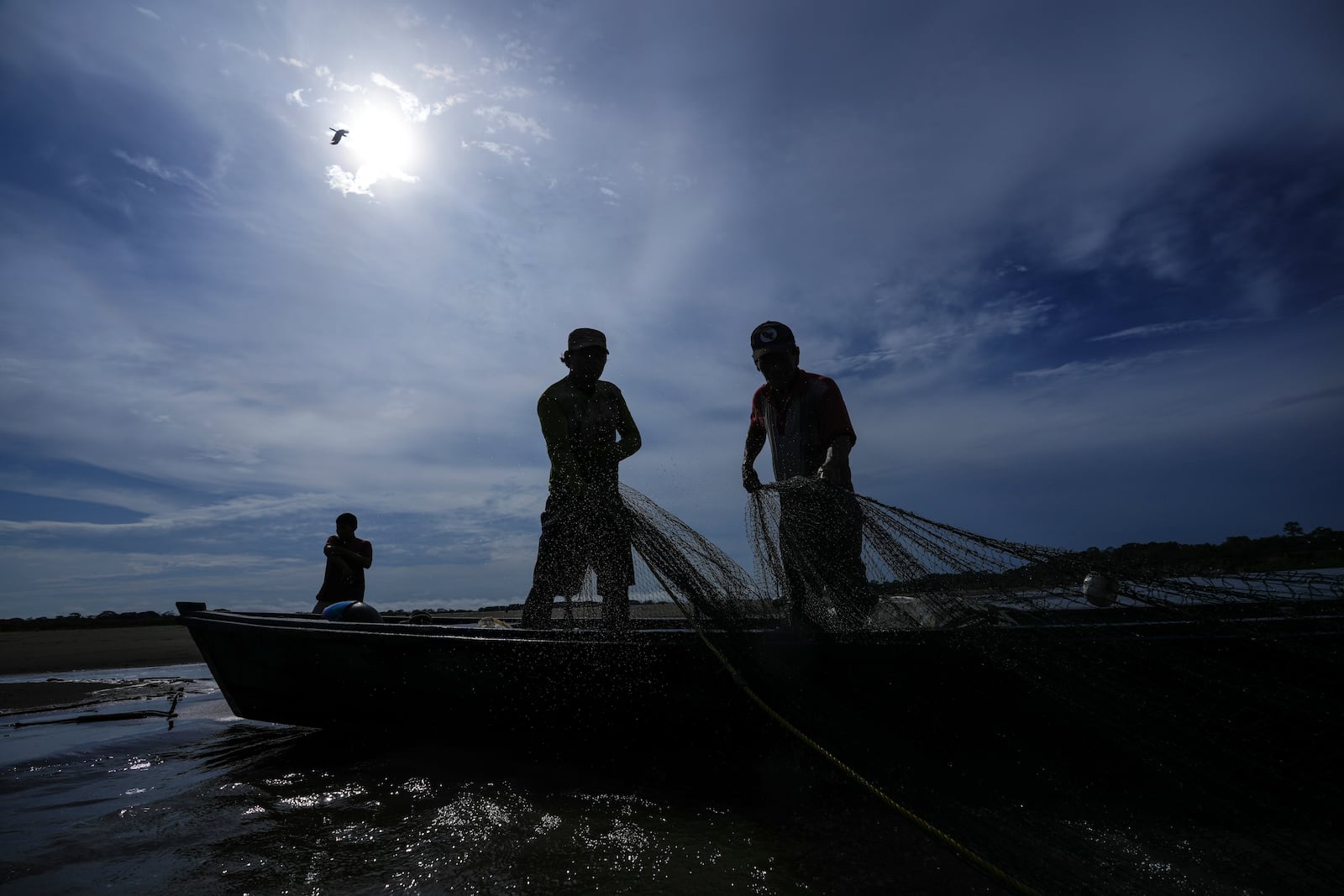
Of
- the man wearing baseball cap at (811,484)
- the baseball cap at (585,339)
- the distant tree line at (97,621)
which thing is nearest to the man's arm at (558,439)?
the baseball cap at (585,339)

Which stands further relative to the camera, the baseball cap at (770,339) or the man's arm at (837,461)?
the baseball cap at (770,339)

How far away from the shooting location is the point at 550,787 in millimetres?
4074

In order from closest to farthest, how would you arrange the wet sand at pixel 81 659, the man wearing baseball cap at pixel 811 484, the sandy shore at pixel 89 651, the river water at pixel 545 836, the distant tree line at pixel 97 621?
the river water at pixel 545 836
the man wearing baseball cap at pixel 811 484
the wet sand at pixel 81 659
the sandy shore at pixel 89 651
the distant tree line at pixel 97 621

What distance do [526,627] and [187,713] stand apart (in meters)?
6.93

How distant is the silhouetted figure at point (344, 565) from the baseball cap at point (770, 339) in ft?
21.4

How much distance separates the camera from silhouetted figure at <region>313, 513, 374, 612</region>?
832cm

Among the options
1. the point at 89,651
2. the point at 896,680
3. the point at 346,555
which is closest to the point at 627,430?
the point at 896,680

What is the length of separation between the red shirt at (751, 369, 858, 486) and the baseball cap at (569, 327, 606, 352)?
149 centimetres

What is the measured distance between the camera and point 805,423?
487 cm

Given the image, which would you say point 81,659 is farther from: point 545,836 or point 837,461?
point 837,461

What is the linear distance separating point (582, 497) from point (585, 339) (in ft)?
4.44

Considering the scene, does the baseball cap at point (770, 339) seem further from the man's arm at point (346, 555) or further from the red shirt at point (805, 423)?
the man's arm at point (346, 555)

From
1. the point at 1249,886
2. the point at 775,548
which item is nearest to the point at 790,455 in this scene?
the point at 775,548

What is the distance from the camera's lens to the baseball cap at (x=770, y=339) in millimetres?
4734
